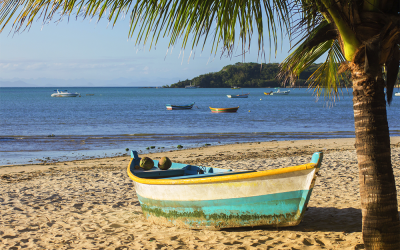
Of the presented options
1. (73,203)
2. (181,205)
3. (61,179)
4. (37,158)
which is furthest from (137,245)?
(37,158)

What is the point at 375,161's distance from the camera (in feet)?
10.5

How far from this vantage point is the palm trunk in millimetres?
3148

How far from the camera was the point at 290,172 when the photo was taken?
4.25m

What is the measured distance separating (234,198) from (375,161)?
2086 millimetres

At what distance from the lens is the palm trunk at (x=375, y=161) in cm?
315

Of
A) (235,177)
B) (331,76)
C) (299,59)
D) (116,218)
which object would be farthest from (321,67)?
(116,218)

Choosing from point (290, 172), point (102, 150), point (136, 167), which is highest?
point (290, 172)

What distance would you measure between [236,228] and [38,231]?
3.23 meters

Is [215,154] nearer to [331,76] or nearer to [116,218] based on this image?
[116,218]

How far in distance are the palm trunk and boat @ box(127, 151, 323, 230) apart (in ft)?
2.85

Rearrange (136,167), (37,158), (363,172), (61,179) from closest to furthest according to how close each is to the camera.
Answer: (363,172)
(136,167)
(61,179)
(37,158)

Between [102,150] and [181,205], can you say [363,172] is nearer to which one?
[181,205]

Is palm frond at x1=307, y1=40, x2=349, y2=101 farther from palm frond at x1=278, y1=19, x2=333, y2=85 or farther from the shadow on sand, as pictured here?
the shadow on sand

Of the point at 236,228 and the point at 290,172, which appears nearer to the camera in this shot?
the point at 290,172
